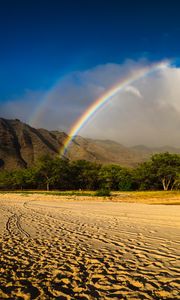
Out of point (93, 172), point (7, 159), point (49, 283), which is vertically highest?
point (7, 159)

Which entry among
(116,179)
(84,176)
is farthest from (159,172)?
(84,176)

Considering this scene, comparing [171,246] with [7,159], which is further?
[7,159]

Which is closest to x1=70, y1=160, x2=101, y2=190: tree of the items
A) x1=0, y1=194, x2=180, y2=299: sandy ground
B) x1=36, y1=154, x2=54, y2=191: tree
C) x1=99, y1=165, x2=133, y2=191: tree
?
x1=99, y1=165, x2=133, y2=191: tree

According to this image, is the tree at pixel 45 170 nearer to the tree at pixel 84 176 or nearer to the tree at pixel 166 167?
the tree at pixel 84 176

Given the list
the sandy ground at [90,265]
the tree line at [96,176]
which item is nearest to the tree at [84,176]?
the tree line at [96,176]

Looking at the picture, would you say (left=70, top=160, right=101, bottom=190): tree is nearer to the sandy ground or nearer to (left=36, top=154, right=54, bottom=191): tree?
(left=36, top=154, right=54, bottom=191): tree

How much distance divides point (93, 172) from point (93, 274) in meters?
101

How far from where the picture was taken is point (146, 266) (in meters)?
7.98

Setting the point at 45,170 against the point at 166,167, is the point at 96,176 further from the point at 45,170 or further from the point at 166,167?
the point at 166,167

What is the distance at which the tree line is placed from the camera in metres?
96.4

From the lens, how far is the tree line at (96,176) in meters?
96.4

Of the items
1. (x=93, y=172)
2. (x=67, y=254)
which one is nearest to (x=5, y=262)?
Answer: (x=67, y=254)

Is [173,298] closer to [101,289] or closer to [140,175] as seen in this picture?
[101,289]

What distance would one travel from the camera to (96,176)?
4242 inches
